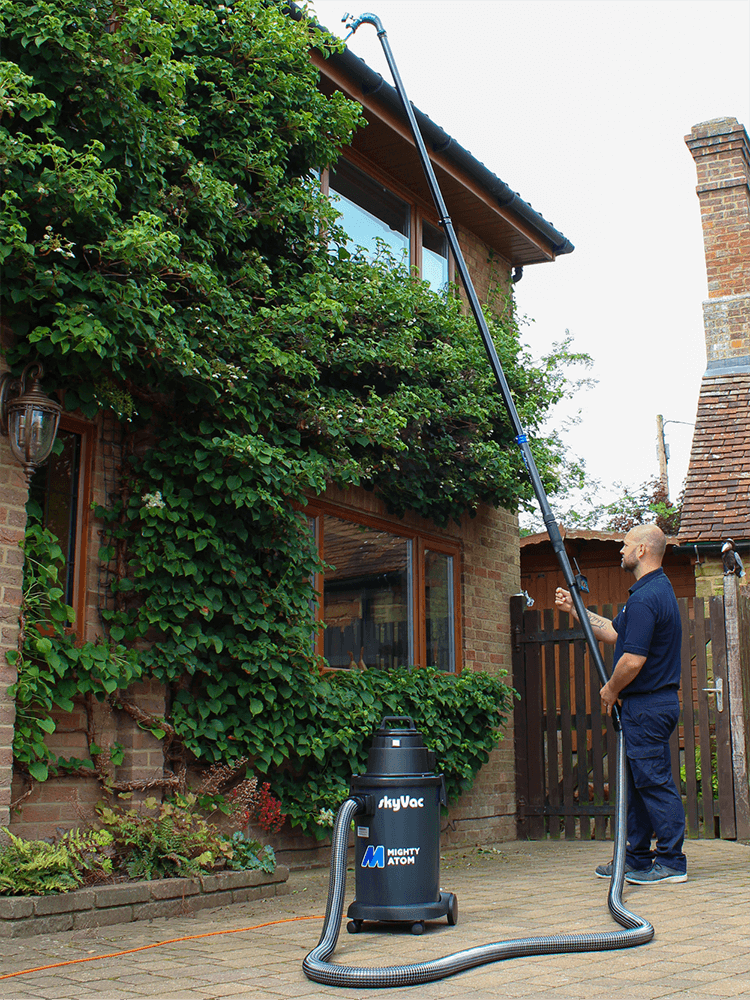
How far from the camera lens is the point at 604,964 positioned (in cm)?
372

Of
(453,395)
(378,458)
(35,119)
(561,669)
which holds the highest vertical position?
(35,119)

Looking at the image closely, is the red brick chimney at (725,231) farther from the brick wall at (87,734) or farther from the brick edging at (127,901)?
the brick edging at (127,901)

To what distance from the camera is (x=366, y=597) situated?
7930 mm

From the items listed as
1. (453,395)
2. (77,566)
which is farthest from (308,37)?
(77,566)

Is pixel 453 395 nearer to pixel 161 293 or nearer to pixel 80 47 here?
pixel 161 293

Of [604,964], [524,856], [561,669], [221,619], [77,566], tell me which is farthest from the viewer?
[561,669]

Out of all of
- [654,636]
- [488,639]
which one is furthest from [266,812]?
[488,639]

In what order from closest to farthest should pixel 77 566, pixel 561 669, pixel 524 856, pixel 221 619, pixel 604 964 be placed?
pixel 604 964
pixel 77 566
pixel 221 619
pixel 524 856
pixel 561 669

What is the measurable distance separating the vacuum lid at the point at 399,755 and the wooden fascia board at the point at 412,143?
17.8 feet

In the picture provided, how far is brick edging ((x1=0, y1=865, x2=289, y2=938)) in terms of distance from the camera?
432cm

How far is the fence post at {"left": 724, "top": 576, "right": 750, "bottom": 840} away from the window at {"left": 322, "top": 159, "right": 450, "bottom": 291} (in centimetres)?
386

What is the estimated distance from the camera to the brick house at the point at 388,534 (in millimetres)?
5547

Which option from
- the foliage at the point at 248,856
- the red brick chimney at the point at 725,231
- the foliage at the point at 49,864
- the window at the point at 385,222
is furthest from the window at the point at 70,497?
the red brick chimney at the point at 725,231

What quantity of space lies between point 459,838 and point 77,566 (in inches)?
173
